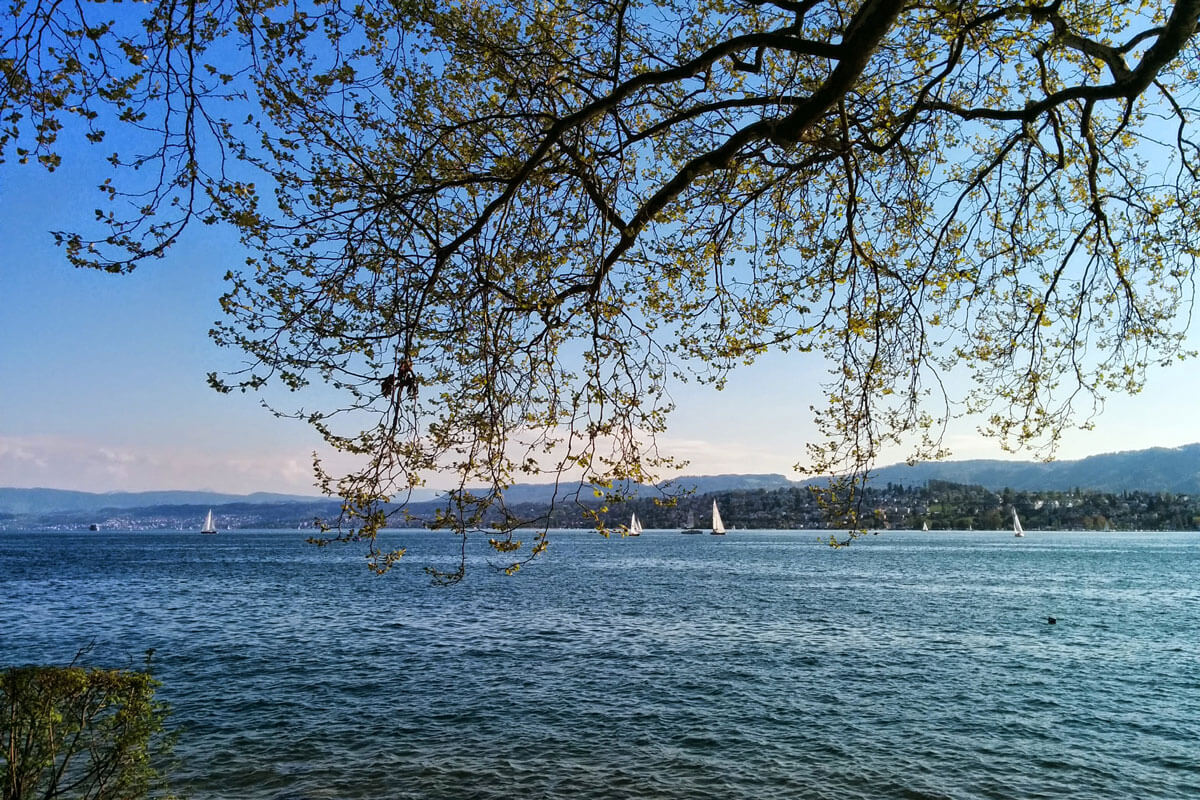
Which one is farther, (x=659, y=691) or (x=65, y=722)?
(x=659, y=691)

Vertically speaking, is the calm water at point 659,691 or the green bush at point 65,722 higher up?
the green bush at point 65,722

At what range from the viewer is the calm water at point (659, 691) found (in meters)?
15.8

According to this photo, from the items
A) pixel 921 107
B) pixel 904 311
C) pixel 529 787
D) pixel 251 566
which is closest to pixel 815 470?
pixel 904 311

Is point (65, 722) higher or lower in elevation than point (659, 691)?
higher

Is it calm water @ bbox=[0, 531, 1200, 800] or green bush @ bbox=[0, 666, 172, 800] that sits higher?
green bush @ bbox=[0, 666, 172, 800]

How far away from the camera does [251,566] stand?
289 ft

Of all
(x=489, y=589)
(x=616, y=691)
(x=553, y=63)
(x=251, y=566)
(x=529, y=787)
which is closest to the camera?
(x=553, y=63)

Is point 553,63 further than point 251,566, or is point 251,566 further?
point 251,566

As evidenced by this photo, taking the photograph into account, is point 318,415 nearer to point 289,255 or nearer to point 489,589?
point 289,255

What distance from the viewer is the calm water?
15812 millimetres

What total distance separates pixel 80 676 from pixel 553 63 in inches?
364

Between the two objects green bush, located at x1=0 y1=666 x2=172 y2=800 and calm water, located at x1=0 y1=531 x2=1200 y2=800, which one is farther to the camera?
calm water, located at x1=0 y1=531 x2=1200 y2=800

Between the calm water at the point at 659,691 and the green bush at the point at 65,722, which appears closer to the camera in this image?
the green bush at the point at 65,722

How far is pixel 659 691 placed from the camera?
75.2 feet
